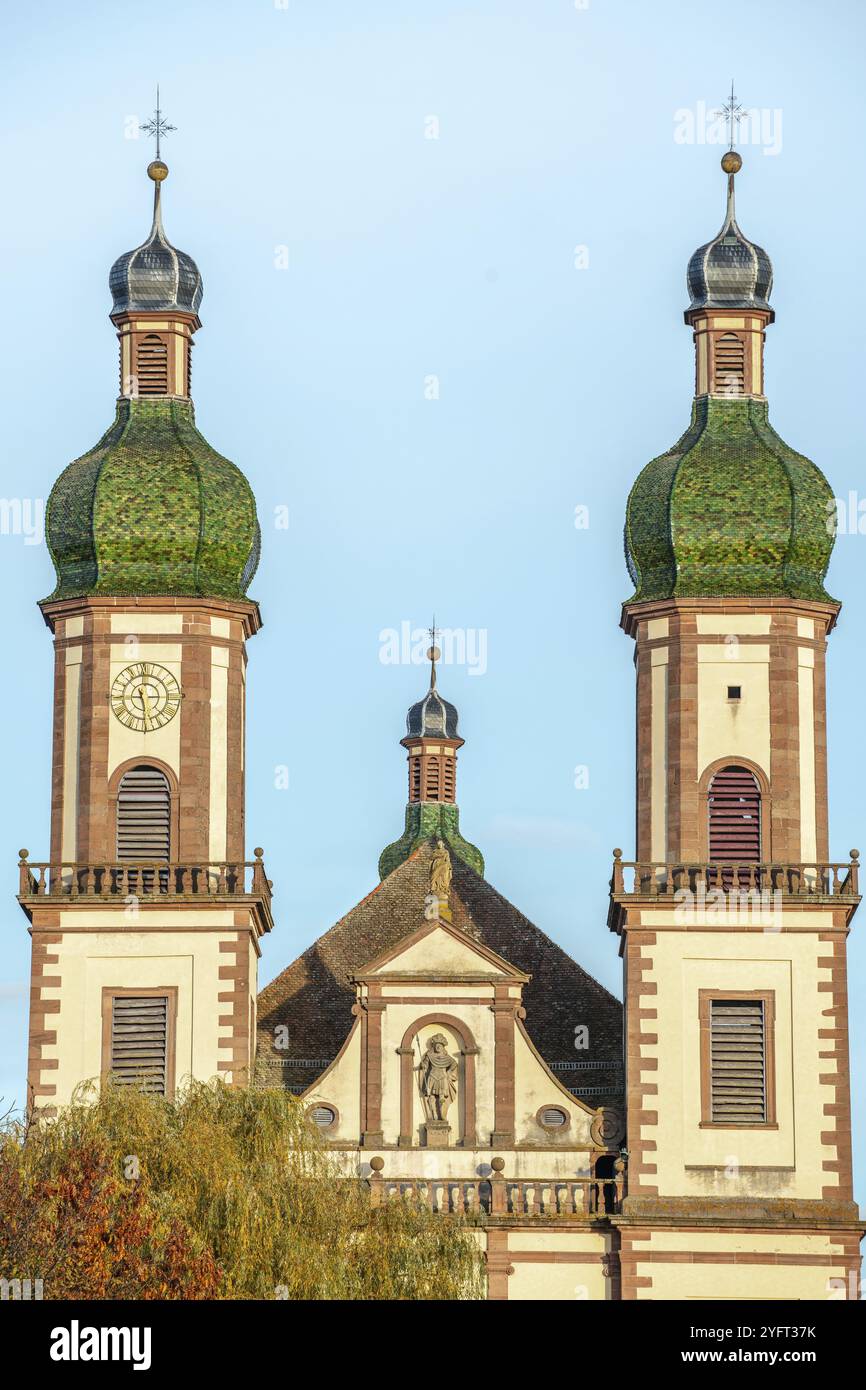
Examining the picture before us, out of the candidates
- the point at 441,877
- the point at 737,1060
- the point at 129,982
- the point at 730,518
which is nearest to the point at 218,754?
the point at 129,982

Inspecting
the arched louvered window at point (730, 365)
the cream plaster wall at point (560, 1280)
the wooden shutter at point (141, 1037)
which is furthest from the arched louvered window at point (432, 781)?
the cream plaster wall at point (560, 1280)

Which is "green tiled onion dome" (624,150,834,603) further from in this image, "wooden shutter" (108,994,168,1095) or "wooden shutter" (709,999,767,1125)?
"wooden shutter" (108,994,168,1095)

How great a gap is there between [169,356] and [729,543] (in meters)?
8.94

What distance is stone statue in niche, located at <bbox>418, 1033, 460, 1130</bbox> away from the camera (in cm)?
5278

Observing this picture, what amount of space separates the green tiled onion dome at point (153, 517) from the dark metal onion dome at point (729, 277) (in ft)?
24.2

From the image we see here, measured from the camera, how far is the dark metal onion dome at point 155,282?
183ft

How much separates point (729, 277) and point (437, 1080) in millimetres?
12709

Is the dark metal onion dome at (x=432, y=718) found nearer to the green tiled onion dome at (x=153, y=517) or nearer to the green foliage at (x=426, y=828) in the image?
the green foliage at (x=426, y=828)

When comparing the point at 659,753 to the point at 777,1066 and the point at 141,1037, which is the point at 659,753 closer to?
the point at 777,1066

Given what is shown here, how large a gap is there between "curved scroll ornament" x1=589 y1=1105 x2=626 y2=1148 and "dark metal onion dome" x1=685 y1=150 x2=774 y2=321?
1189 centimetres
